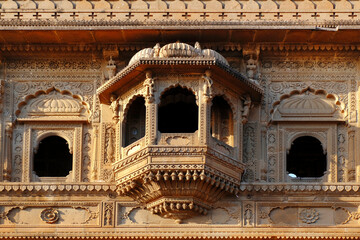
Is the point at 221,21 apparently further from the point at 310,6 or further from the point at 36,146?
the point at 36,146

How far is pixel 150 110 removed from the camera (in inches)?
749

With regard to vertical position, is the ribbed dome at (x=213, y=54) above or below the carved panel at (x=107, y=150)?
above

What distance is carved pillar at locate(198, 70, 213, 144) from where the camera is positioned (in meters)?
18.9

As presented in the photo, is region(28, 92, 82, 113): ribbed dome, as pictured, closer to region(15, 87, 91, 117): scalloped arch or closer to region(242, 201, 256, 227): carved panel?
region(15, 87, 91, 117): scalloped arch

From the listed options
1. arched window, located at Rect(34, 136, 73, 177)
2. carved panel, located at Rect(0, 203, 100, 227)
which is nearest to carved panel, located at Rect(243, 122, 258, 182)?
carved panel, located at Rect(0, 203, 100, 227)

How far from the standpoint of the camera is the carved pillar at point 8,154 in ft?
64.2

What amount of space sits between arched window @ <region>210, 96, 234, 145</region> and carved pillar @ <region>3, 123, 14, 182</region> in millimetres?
2946

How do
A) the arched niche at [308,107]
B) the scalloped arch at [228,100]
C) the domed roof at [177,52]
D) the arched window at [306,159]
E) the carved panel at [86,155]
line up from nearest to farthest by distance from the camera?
the domed roof at [177,52], the scalloped arch at [228,100], the carved panel at [86,155], the arched niche at [308,107], the arched window at [306,159]

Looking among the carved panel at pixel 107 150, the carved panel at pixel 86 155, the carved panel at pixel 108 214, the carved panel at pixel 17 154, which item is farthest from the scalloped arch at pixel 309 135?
the carved panel at pixel 17 154

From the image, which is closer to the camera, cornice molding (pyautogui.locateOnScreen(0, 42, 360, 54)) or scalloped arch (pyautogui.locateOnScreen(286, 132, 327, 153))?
scalloped arch (pyautogui.locateOnScreen(286, 132, 327, 153))

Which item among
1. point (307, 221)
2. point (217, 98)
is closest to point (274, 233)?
point (307, 221)

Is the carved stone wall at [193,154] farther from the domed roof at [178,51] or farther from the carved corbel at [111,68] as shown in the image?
the domed roof at [178,51]

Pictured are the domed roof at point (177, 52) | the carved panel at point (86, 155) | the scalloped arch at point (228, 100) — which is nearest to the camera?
the domed roof at point (177, 52)

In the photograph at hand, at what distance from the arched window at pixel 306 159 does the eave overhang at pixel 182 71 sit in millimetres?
1487
